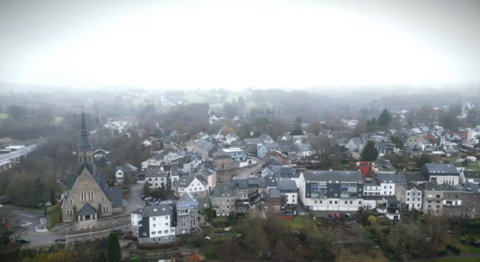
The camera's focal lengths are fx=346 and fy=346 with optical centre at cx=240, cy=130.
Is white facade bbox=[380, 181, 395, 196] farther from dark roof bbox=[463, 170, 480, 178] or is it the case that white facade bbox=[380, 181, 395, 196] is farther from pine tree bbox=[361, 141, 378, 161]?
pine tree bbox=[361, 141, 378, 161]

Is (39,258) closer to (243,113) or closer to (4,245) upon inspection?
(4,245)

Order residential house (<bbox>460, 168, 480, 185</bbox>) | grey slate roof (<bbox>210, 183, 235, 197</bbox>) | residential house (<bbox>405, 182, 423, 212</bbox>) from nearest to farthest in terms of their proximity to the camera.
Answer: grey slate roof (<bbox>210, 183, 235, 197</bbox>), residential house (<bbox>405, 182, 423, 212</bbox>), residential house (<bbox>460, 168, 480, 185</bbox>)

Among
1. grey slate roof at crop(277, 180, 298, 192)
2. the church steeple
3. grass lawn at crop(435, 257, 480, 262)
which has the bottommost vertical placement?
grass lawn at crop(435, 257, 480, 262)

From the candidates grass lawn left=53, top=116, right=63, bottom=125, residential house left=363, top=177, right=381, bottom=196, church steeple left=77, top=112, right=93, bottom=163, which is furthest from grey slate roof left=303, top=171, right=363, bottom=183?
grass lawn left=53, top=116, right=63, bottom=125

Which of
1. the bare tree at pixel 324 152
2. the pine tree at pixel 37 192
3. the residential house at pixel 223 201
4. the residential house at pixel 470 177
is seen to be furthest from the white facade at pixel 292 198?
the pine tree at pixel 37 192

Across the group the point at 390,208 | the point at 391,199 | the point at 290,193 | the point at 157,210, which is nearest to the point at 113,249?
the point at 157,210

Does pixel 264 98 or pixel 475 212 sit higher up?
pixel 264 98

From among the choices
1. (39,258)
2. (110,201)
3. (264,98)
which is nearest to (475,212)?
(110,201)
